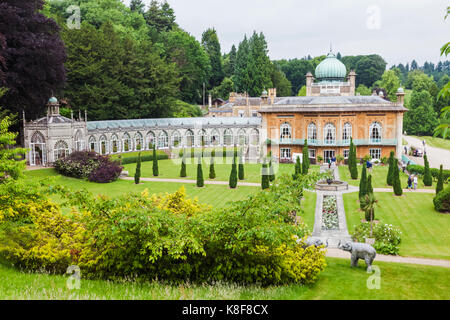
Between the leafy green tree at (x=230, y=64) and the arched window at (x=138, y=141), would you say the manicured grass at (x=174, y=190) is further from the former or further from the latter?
the leafy green tree at (x=230, y=64)

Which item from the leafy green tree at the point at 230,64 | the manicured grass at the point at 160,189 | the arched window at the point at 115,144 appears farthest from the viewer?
the leafy green tree at the point at 230,64

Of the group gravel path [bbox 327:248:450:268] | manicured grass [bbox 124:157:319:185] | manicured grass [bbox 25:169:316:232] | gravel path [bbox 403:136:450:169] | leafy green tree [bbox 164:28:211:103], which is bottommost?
gravel path [bbox 327:248:450:268]

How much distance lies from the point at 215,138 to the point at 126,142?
12660mm

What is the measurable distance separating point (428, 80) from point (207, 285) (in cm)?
9560

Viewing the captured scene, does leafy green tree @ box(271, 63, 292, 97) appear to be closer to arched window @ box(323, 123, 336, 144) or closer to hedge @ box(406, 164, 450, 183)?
arched window @ box(323, 123, 336, 144)

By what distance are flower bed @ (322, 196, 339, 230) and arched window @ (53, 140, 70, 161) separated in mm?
25186

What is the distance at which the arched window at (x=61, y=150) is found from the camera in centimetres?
4225

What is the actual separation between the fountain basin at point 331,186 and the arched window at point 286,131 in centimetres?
1729

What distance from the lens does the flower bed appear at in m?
24.7

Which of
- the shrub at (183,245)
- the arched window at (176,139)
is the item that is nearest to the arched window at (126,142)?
the arched window at (176,139)

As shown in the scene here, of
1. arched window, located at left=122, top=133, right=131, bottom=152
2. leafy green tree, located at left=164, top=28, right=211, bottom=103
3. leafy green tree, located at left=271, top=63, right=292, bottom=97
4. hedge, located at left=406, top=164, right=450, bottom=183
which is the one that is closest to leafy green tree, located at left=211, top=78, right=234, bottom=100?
leafy green tree, located at left=164, top=28, right=211, bottom=103

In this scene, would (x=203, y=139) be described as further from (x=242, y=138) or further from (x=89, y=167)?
(x=89, y=167)

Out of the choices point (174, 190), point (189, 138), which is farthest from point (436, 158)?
point (174, 190)
